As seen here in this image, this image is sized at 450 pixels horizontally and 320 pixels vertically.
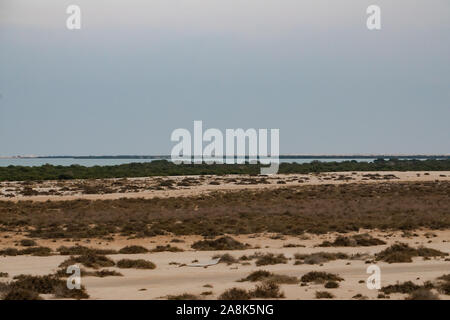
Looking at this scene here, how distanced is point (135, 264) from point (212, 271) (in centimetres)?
284

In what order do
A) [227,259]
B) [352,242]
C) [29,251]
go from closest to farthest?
[227,259] → [29,251] → [352,242]

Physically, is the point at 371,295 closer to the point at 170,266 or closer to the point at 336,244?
the point at 170,266

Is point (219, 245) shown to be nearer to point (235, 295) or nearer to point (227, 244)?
point (227, 244)

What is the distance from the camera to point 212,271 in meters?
Result: 25.4


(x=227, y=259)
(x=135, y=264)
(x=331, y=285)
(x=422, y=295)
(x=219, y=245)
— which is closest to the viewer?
(x=422, y=295)

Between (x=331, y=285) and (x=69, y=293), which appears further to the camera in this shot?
(x=331, y=285)

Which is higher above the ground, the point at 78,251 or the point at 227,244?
the point at 78,251

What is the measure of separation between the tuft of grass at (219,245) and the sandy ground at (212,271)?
615 millimetres

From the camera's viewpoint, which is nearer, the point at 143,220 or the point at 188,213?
the point at 143,220

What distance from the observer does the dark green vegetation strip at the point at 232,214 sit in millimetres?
39750

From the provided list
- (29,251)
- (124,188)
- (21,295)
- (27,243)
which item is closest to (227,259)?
(29,251)
